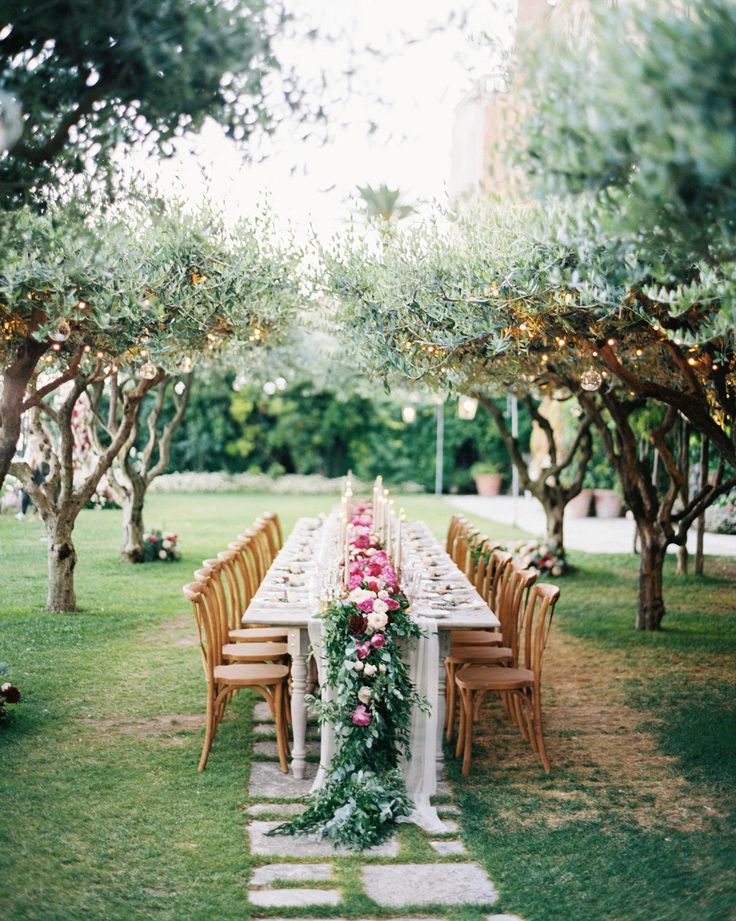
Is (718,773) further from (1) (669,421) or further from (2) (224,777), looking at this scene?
(1) (669,421)

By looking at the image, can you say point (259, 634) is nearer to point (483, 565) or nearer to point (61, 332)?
point (483, 565)

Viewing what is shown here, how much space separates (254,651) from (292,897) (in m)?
2.71

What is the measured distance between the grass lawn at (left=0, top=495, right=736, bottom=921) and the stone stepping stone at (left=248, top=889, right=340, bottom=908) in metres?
0.07

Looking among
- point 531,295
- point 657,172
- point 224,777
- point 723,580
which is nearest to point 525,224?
point 531,295

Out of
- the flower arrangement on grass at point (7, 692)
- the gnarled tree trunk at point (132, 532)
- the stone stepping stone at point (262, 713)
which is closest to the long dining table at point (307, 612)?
the stone stepping stone at point (262, 713)

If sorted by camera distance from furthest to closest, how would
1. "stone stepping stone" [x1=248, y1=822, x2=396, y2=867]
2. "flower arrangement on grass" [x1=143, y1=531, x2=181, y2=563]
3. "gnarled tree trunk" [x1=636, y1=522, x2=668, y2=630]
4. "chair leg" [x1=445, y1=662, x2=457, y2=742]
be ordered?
"flower arrangement on grass" [x1=143, y1=531, x2=181, y2=563] → "gnarled tree trunk" [x1=636, y1=522, x2=668, y2=630] → "chair leg" [x1=445, y1=662, x2=457, y2=742] → "stone stepping stone" [x1=248, y1=822, x2=396, y2=867]

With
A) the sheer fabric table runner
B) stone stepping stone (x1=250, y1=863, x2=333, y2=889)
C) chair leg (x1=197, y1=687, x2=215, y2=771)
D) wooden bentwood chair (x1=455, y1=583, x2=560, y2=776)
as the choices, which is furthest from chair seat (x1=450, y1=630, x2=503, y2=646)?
stone stepping stone (x1=250, y1=863, x2=333, y2=889)

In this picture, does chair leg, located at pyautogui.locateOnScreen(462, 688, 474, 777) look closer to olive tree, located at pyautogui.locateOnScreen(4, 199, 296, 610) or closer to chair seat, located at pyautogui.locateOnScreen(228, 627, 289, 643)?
chair seat, located at pyautogui.locateOnScreen(228, 627, 289, 643)

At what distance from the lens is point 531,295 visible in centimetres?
651

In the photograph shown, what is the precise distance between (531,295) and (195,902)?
416 cm

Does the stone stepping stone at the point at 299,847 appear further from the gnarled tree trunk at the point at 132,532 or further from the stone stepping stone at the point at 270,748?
the gnarled tree trunk at the point at 132,532

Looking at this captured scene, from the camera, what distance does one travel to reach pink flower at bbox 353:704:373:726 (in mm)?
5289

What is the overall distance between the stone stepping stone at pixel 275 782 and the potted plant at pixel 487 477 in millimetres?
23375

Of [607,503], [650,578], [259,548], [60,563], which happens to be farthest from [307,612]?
[607,503]
